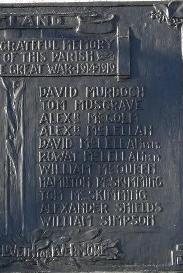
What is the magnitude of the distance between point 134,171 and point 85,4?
157 centimetres

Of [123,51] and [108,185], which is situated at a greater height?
[123,51]

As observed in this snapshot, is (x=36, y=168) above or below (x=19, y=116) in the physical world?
below

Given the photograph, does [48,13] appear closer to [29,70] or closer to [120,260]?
[29,70]

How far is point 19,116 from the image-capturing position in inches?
220

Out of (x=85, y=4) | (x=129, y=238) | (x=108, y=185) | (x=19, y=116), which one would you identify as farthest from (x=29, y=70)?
(x=129, y=238)

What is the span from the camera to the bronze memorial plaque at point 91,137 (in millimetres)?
5453

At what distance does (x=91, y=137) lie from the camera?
5.57 meters

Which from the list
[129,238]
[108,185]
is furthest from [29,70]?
[129,238]

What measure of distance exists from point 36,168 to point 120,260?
108 cm

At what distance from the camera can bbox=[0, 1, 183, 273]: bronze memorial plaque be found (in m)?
5.45

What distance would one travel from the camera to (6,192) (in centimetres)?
549

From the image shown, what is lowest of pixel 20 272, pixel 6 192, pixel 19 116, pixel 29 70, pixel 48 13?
pixel 20 272

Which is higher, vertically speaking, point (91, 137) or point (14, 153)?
point (91, 137)

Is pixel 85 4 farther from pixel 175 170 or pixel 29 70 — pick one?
pixel 175 170
